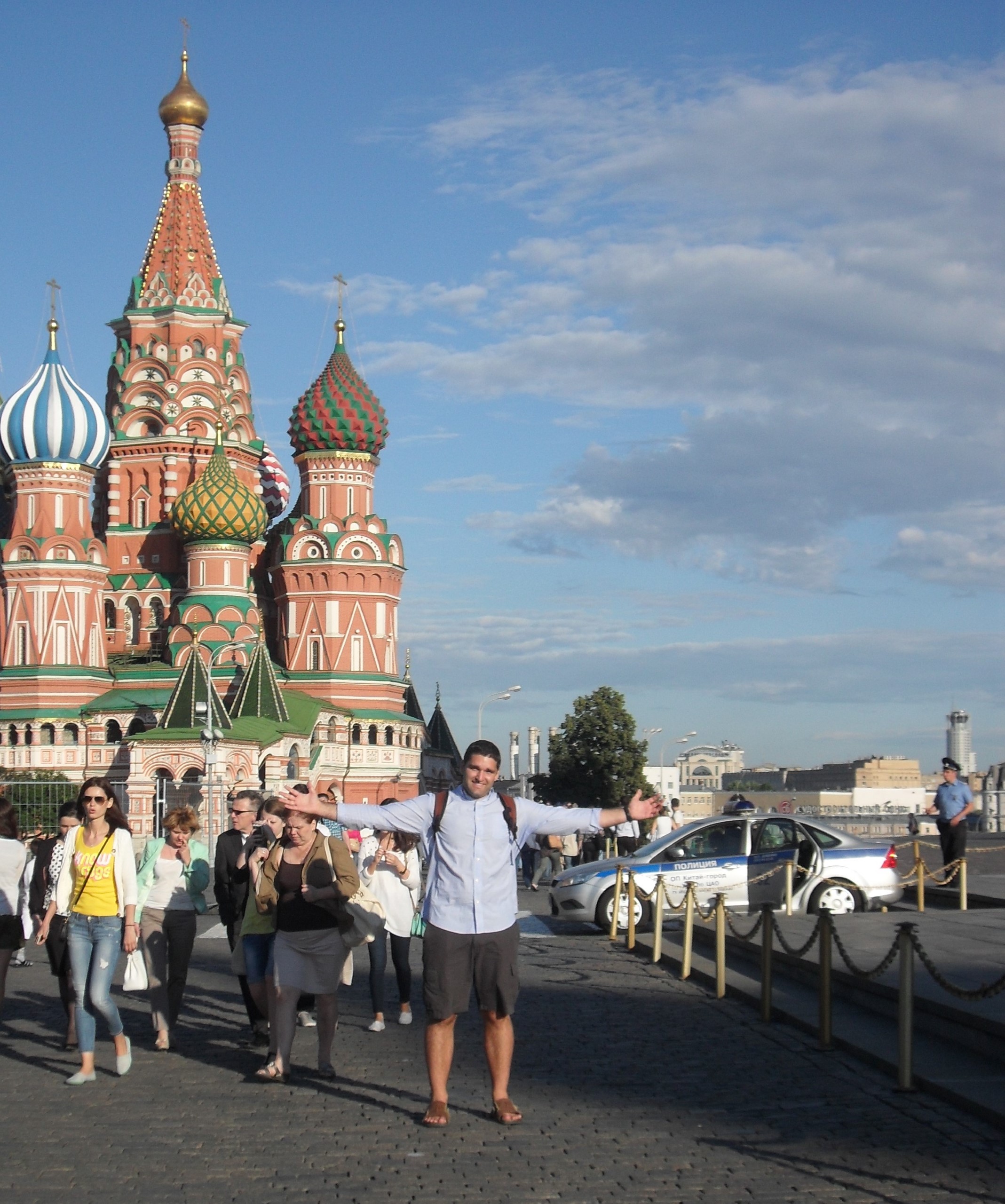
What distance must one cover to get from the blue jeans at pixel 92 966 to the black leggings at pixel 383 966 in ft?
6.77

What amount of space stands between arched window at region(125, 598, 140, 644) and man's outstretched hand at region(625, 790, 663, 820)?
57.3m

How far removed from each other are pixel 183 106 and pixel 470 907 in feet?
214

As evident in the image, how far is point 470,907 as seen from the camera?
7.87 meters

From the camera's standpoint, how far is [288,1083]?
904 cm

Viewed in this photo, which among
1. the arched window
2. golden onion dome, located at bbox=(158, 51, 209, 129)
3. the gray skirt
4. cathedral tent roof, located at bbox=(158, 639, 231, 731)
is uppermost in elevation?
golden onion dome, located at bbox=(158, 51, 209, 129)

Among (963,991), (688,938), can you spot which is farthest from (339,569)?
(963,991)

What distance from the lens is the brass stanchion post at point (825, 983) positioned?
982 cm

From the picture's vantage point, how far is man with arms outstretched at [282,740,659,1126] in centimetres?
780

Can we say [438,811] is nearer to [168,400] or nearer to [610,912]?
[610,912]

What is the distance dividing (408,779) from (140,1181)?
58.0m

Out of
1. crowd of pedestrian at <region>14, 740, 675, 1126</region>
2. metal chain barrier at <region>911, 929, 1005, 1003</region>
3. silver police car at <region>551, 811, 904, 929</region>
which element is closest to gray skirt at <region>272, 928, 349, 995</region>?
crowd of pedestrian at <region>14, 740, 675, 1126</region>

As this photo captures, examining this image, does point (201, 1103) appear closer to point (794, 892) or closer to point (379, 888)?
point (379, 888)

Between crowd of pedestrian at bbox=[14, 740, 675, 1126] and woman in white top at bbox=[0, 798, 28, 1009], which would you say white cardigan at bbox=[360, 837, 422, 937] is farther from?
woman in white top at bbox=[0, 798, 28, 1009]

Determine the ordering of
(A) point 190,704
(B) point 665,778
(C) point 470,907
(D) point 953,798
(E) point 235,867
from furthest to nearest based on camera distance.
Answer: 1. (B) point 665,778
2. (A) point 190,704
3. (D) point 953,798
4. (E) point 235,867
5. (C) point 470,907
